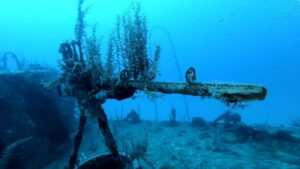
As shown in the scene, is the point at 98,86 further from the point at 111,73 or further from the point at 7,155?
the point at 7,155

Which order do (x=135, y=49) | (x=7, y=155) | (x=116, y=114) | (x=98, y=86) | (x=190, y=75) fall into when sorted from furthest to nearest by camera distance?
1. (x=116, y=114)
2. (x=7, y=155)
3. (x=135, y=49)
4. (x=98, y=86)
5. (x=190, y=75)

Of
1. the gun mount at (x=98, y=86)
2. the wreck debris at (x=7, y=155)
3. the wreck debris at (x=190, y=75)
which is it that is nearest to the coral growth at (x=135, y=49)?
the gun mount at (x=98, y=86)

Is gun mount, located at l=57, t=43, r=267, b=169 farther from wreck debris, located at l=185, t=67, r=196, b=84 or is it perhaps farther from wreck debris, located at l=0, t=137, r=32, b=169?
wreck debris, located at l=0, t=137, r=32, b=169

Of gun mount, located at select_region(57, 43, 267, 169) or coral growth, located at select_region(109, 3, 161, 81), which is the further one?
coral growth, located at select_region(109, 3, 161, 81)

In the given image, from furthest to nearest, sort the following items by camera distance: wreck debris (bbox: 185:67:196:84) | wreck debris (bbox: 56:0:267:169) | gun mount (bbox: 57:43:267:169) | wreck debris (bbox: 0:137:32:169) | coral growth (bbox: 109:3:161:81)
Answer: wreck debris (bbox: 0:137:32:169)
coral growth (bbox: 109:3:161:81)
wreck debris (bbox: 56:0:267:169)
gun mount (bbox: 57:43:267:169)
wreck debris (bbox: 185:67:196:84)

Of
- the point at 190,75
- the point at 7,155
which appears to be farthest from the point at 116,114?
the point at 190,75

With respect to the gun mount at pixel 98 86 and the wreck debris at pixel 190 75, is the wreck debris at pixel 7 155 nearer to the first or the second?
the gun mount at pixel 98 86

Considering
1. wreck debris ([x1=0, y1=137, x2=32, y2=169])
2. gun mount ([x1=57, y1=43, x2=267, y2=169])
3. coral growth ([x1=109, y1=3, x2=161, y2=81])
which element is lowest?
wreck debris ([x1=0, y1=137, x2=32, y2=169])

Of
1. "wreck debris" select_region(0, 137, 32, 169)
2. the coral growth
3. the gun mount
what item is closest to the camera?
the gun mount

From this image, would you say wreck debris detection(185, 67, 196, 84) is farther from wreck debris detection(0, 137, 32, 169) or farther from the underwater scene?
wreck debris detection(0, 137, 32, 169)

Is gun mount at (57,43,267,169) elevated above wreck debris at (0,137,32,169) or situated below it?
above

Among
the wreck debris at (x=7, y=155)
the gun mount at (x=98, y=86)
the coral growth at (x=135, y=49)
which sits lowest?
the wreck debris at (x=7, y=155)

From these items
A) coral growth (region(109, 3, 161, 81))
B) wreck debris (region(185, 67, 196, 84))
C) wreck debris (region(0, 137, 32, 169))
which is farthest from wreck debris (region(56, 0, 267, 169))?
wreck debris (region(0, 137, 32, 169))

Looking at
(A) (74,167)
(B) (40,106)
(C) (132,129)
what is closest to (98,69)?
(A) (74,167)
